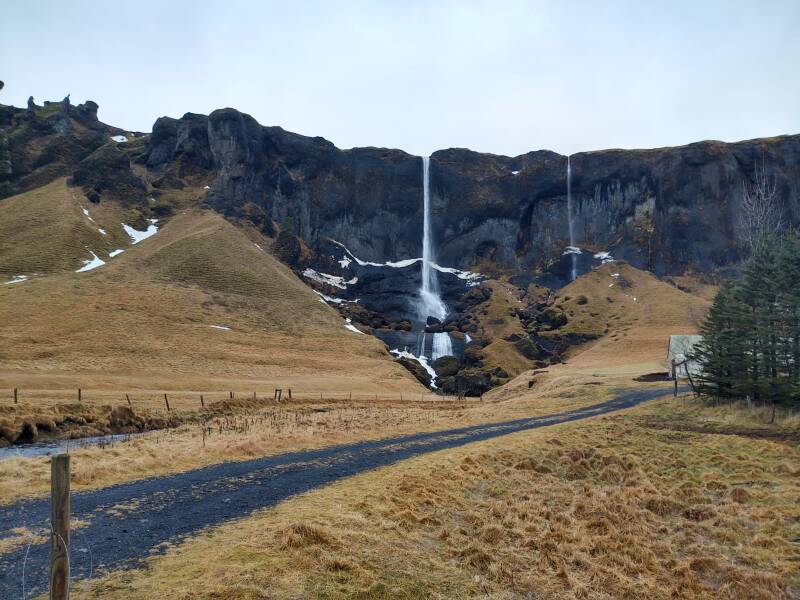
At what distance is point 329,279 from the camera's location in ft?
441

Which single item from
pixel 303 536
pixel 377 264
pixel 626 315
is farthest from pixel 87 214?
pixel 303 536

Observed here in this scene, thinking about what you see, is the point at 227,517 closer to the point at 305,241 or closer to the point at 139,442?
the point at 139,442

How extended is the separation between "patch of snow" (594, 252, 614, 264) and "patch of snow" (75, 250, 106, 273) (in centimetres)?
11608

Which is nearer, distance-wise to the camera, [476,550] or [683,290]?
[476,550]

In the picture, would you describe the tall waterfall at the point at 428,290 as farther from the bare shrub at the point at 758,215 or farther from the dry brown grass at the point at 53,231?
the dry brown grass at the point at 53,231

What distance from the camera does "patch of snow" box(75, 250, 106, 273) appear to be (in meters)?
89.6

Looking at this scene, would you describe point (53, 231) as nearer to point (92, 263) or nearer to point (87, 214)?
point (92, 263)

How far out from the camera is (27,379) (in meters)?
41.8

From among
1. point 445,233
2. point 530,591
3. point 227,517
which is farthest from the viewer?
point 445,233

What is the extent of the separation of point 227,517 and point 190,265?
3688 inches

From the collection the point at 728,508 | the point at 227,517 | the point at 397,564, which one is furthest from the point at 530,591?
the point at 728,508

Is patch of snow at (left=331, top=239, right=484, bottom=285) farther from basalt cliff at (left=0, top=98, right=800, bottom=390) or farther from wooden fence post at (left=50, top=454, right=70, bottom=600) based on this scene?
wooden fence post at (left=50, top=454, right=70, bottom=600)

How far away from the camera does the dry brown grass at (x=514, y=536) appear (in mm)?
9383

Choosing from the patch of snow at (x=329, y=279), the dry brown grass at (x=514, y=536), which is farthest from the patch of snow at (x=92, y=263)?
the dry brown grass at (x=514, y=536)
